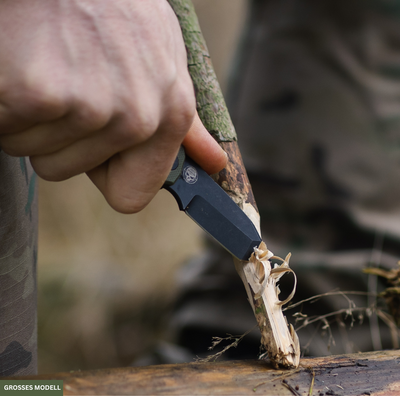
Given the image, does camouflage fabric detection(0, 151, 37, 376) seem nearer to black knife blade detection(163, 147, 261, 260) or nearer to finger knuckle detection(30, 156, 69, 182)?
finger knuckle detection(30, 156, 69, 182)

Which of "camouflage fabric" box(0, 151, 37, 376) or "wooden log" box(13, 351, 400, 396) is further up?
"camouflage fabric" box(0, 151, 37, 376)

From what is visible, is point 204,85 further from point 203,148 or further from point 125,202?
point 125,202

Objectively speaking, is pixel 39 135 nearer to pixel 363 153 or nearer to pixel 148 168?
pixel 148 168

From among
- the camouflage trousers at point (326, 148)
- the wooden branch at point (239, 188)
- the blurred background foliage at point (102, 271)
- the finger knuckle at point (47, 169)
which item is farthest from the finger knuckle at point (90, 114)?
the blurred background foliage at point (102, 271)

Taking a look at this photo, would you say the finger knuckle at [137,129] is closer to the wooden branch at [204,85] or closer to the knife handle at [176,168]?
the knife handle at [176,168]

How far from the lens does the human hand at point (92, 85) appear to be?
49 centimetres

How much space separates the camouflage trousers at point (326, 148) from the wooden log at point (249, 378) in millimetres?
684

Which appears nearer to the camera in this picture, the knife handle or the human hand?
the human hand

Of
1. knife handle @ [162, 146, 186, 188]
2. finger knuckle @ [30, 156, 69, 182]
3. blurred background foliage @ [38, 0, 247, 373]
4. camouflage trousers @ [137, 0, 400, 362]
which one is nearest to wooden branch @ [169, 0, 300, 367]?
knife handle @ [162, 146, 186, 188]

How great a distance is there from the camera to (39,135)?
553 mm

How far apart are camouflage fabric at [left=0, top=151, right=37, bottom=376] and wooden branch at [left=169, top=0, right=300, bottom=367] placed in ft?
1.42

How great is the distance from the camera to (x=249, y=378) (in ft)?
2.32

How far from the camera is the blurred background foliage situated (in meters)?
2.95

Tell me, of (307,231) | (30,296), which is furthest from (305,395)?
(307,231)
